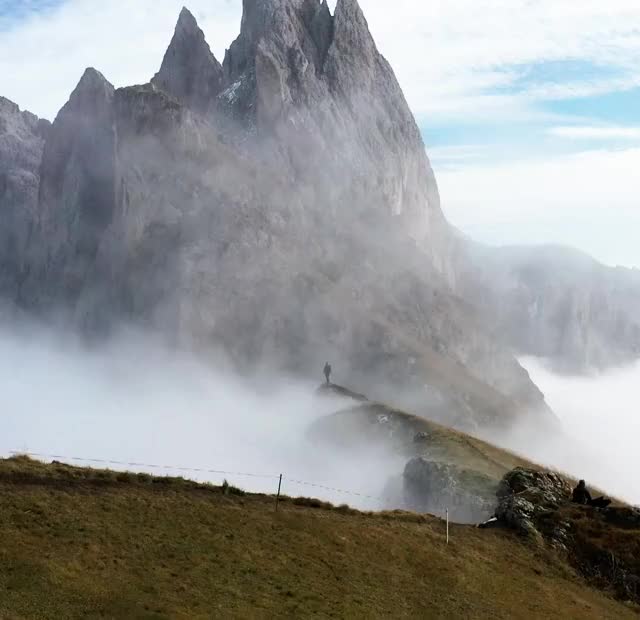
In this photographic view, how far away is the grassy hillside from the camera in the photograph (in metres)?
32.8

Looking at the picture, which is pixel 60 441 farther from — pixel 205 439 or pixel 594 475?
pixel 594 475

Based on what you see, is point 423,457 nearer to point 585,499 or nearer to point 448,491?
point 448,491

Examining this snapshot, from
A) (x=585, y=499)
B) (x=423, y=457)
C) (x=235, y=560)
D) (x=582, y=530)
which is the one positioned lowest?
(x=235, y=560)

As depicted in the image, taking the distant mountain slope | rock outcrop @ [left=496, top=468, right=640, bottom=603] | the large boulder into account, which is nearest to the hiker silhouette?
the large boulder

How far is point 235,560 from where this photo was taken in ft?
126

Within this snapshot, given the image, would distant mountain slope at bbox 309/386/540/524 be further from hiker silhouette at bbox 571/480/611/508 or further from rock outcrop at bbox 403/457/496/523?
hiker silhouette at bbox 571/480/611/508

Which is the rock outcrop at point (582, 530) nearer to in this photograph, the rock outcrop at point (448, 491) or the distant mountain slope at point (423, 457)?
the rock outcrop at point (448, 491)

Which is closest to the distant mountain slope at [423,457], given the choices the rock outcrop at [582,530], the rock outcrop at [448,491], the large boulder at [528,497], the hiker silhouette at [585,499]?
the rock outcrop at [448,491]

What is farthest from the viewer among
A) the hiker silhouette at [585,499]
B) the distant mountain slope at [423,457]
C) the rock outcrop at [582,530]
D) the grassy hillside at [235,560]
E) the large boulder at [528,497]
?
the distant mountain slope at [423,457]

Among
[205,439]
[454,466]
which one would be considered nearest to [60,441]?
[205,439]

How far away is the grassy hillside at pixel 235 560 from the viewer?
32812mm

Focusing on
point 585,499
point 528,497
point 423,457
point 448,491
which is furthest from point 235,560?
point 423,457

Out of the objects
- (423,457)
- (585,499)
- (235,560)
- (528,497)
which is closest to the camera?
(235,560)

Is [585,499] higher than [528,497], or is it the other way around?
[585,499]
